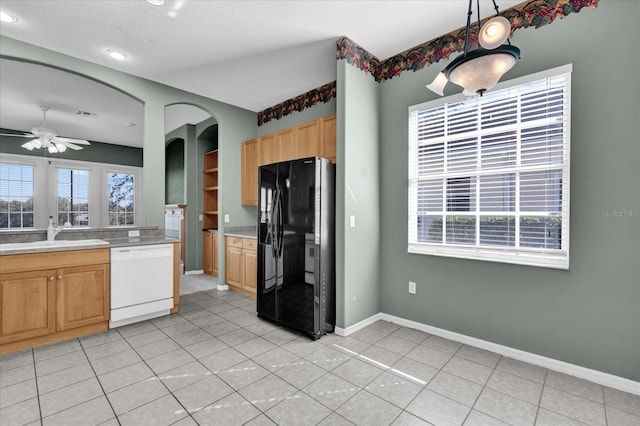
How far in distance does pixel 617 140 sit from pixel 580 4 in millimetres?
1083

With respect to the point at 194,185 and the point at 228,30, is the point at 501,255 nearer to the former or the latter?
the point at 228,30

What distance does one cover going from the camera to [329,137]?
3680 millimetres

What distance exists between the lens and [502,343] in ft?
8.41

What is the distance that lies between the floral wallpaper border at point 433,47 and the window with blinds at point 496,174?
459 mm

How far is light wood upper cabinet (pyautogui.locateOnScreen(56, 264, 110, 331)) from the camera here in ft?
9.14

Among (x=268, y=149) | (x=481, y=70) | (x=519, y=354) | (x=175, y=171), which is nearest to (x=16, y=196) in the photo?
(x=175, y=171)

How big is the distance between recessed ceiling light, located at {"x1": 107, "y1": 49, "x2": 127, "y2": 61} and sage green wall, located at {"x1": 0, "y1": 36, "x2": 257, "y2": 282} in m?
0.34

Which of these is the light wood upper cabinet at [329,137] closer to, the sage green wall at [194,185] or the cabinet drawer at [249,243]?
the cabinet drawer at [249,243]

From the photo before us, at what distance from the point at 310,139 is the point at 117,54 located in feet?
7.64

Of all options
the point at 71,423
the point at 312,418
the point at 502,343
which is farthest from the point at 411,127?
the point at 71,423

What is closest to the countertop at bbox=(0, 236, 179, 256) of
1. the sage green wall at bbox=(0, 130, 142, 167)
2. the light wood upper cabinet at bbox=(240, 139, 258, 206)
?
the light wood upper cabinet at bbox=(240, 139, 258, 206)

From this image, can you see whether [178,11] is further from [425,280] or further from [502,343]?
[502,343]

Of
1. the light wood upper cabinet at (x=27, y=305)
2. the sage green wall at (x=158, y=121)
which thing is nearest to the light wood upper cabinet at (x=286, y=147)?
the sage green wall at (x=158, y=121)

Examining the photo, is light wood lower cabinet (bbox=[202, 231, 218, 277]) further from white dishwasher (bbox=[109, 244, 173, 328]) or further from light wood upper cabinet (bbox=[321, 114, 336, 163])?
light wood upper cabinet (bbox=[321, 114, 336, 163])
